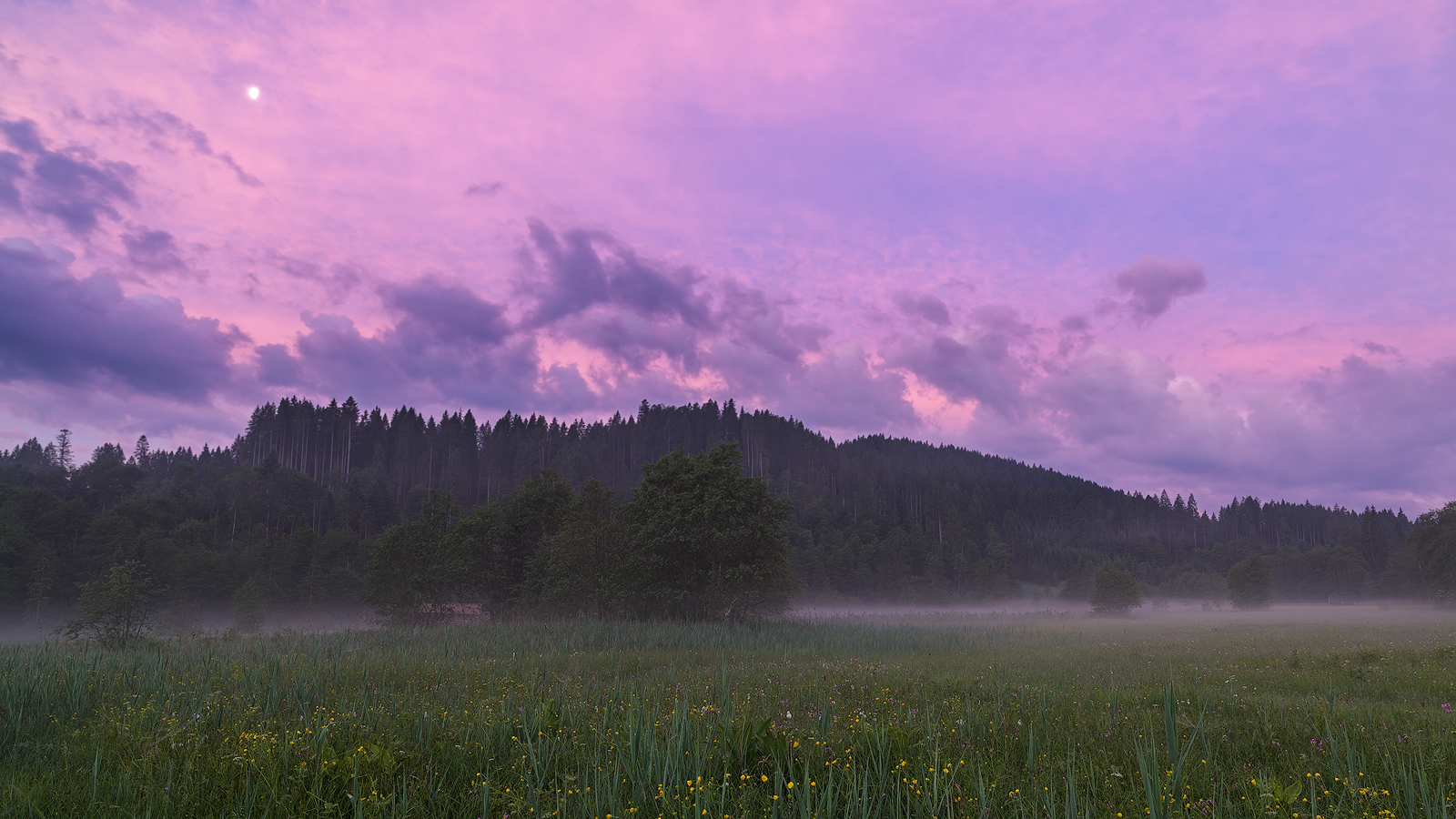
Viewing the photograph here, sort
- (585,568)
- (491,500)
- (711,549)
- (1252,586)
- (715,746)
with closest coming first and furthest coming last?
(715,746) < (711,549) < (585,568) < (491,500) < (1252,586)

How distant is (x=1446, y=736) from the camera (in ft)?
22.2

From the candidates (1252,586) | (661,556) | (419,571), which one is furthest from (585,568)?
(1252,586)

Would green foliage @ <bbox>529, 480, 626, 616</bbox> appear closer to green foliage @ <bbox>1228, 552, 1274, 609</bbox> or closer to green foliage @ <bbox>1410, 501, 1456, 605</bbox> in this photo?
green foliage @ <bbox>1228, 552, 1274, 609</bbox>

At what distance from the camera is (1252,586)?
270 ft

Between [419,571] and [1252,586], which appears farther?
[1252,586]

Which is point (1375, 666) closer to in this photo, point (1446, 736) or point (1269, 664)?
point (1269, 664)

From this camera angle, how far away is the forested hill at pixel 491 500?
8562 cm

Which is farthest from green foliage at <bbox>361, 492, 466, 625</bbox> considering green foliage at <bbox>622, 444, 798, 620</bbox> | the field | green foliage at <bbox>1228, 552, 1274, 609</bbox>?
green foliage at <bbox>1228, 552, 1274, 609</bbox>

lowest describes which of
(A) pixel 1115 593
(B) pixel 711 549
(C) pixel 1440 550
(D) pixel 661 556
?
(A) pixel 1115 593

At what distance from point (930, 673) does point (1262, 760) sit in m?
8.83

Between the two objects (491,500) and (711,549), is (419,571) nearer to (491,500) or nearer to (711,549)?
(491,500)

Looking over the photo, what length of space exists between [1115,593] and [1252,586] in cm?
3103

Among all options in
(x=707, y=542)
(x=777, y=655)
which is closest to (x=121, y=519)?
(x=707, y=542)

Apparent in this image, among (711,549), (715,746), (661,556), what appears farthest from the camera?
(661,556)
